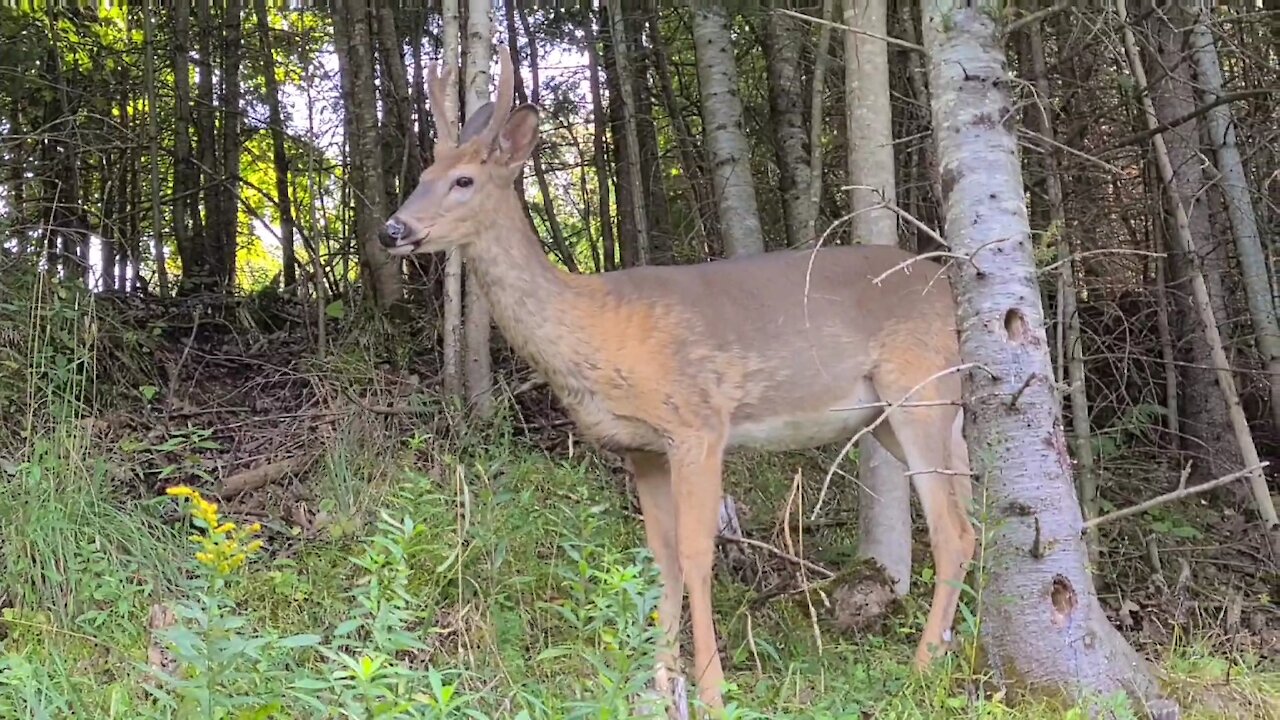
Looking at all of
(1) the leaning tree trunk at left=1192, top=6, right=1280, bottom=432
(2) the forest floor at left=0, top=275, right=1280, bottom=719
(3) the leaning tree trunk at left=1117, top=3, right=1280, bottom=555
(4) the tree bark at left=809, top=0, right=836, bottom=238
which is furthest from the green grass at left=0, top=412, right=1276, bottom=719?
(1) the leaning tree trunk at left=1192, top=6, right=1280, bottom=432

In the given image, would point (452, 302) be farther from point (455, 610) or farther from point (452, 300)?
point (455, 610)

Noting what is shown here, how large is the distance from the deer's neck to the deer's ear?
0.21 m

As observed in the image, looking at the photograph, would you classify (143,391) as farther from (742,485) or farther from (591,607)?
(591,607)

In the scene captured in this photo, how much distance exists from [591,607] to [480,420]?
3.28 m

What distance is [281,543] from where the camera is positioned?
544 centimetres

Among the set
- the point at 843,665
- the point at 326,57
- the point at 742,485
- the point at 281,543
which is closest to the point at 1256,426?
the point at 742,485

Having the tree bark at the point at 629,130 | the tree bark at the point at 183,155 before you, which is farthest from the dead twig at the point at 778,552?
the tree bark at the point at 183,155

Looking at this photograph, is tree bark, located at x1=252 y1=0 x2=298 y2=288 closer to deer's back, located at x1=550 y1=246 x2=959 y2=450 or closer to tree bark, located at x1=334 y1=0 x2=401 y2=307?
tree bark, located at x1=334 y1=0 x2=401 y2=307

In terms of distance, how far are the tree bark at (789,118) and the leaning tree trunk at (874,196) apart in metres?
1.43

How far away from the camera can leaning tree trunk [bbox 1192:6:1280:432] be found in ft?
20.7

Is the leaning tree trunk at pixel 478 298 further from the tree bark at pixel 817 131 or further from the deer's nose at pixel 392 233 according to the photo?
the tree bark at pixel 817 131

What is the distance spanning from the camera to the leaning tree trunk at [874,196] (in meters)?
5.16

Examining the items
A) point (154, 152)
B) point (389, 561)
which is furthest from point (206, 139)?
point (389, 561)

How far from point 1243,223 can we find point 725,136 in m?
2.77
